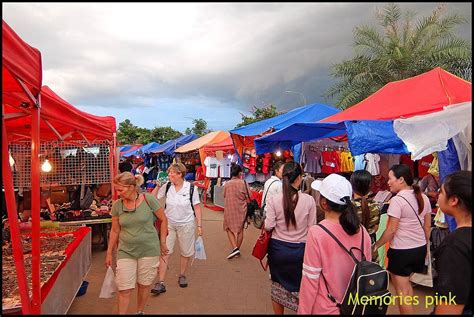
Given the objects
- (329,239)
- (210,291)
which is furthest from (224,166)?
(329,239)

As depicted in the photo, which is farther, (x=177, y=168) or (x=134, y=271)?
(x=177, y=168)

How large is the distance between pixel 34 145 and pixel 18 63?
2.57 feet

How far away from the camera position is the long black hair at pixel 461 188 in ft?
5.41

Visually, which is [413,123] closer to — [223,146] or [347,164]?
[347,164]

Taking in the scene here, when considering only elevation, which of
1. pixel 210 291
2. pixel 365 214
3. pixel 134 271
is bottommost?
pixel 210 291

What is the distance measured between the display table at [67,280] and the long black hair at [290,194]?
2.26 meters

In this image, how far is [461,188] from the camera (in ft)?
5.48

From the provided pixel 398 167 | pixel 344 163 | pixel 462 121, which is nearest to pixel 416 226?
pixel 398 167

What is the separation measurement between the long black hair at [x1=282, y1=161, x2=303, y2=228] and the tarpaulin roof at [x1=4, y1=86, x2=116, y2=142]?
2.46 m

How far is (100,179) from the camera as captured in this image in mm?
6926

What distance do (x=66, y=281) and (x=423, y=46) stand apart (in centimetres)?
1633

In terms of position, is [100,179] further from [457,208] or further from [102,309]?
[457,208]

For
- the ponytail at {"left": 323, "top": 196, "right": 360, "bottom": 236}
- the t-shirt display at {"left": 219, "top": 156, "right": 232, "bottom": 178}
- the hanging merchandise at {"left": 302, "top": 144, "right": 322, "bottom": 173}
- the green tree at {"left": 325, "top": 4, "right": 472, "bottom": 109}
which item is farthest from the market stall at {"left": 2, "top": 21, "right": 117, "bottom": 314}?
the green tree at {"left": 325, "top": 4, "right": 472, "bottom": 109}

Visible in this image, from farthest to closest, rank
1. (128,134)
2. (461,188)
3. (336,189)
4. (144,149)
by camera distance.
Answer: (128,134), (144,149), (336,189), (461,188)
